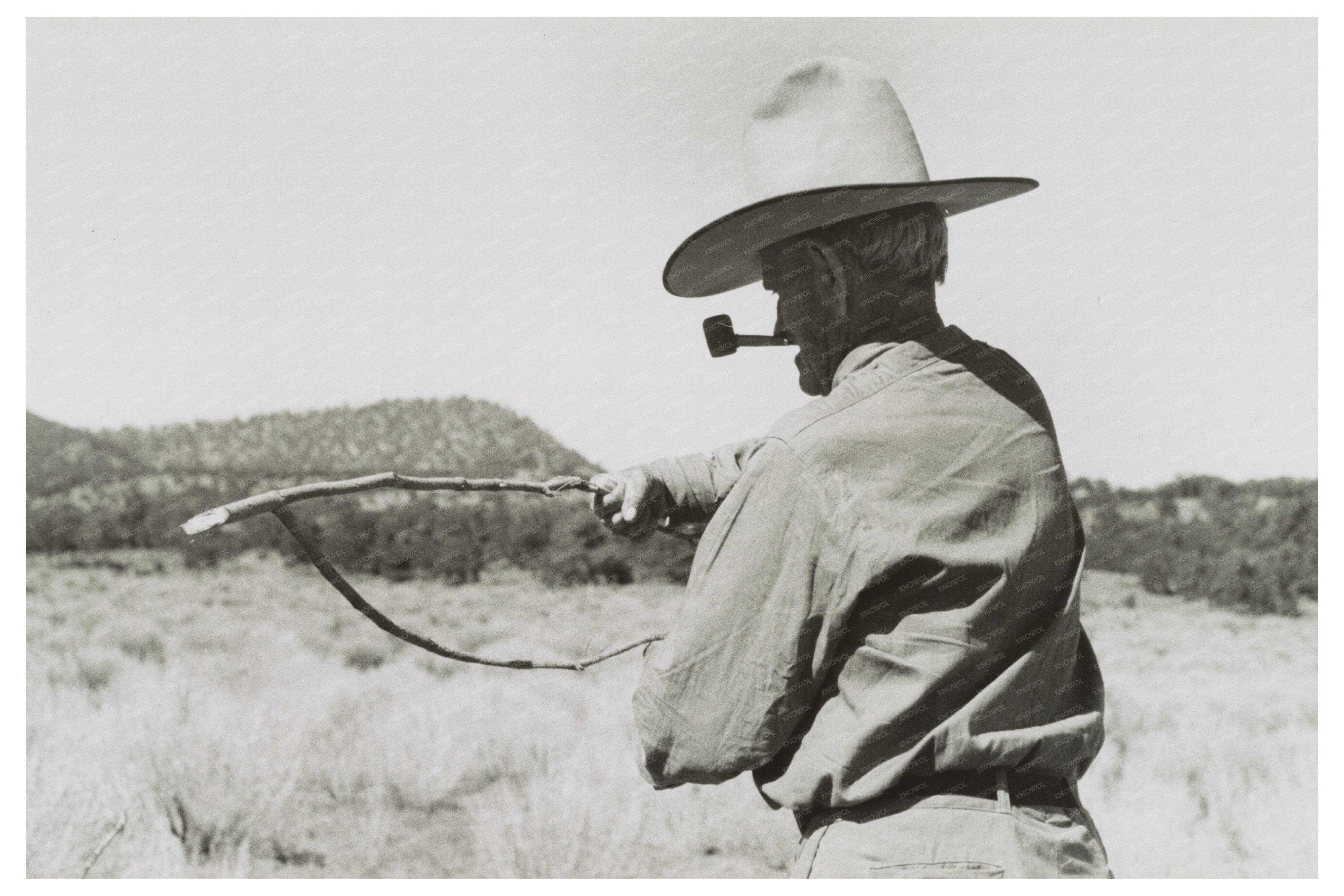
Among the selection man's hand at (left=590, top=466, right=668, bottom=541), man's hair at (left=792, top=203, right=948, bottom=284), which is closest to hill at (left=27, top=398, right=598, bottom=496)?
→ man's hand at (left=590, top=466, right=668, bottom=541)

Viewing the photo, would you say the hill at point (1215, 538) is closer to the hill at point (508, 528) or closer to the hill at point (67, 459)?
the hill at point (508, 528)

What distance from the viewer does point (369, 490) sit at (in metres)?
2.00

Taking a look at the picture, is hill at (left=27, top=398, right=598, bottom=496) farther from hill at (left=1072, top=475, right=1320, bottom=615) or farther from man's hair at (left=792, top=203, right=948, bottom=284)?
man's hair at (left=792, top=203, right=948, bottom=284)

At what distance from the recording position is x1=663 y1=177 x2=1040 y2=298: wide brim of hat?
1.75 meters

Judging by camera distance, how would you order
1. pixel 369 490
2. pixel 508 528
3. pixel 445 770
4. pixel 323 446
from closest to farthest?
pixel 369 490 < pixel 445 770 < pixel 508 528 < pixel 323 446

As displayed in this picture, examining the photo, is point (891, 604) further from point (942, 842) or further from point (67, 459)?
point (67, 459)

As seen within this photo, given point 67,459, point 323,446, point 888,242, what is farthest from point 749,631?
point 323,446

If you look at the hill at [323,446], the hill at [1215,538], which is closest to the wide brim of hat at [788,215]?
the hill at [1215,538]

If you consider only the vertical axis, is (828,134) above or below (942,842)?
above

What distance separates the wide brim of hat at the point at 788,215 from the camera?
1.75 metres

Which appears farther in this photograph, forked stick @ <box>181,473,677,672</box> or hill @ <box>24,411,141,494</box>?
hill @ <box>24,411,141,494</box>

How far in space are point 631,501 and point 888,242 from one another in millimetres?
710

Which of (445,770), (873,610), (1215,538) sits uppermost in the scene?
(873,610)

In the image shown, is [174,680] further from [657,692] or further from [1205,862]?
[657,692]
